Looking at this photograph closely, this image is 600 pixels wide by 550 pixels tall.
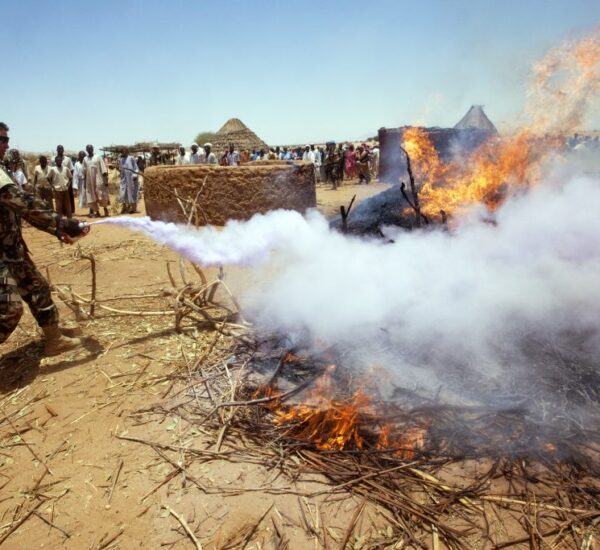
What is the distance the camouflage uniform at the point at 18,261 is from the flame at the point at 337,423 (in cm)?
222

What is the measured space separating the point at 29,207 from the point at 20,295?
30.0 inches

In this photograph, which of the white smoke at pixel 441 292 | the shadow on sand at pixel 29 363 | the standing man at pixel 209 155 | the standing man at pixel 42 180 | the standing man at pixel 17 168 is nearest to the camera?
the white smoke at pixel 441 292

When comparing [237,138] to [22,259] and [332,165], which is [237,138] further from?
[22,259]

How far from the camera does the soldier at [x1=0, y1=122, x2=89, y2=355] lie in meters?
3.51

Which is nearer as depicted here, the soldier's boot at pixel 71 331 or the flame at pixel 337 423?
the flame at pixel 337 423

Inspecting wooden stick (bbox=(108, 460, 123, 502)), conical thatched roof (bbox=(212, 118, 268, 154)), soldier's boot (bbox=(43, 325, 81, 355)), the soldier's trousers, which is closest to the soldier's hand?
the soldier's trousers

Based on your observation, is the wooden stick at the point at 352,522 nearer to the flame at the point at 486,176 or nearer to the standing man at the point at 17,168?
the flame at the point at 486,176

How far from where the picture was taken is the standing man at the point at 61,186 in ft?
34.9

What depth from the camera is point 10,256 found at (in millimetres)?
3693

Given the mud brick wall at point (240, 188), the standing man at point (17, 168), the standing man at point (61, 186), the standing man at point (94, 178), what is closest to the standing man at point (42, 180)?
the standing man at point (61, 186)

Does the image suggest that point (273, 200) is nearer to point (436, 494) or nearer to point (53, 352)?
point (53, 352)

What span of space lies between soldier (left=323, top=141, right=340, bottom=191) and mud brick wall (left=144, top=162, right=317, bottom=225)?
910 cm

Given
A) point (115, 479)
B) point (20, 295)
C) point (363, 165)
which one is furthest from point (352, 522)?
point (363, 165)

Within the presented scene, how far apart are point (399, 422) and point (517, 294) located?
6.55ft
